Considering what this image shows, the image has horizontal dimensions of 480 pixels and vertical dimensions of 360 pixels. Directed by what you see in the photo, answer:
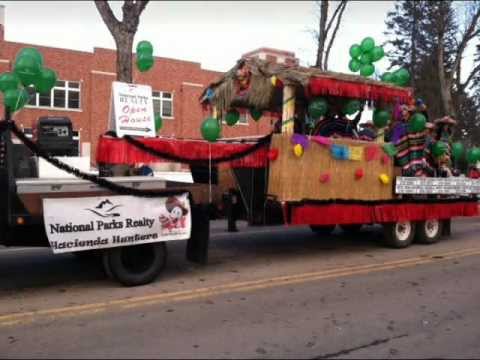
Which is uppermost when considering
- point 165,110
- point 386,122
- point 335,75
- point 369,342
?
point 165,110

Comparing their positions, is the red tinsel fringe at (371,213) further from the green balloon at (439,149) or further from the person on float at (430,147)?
the green balloon at (439,149)

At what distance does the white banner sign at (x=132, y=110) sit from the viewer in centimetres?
858

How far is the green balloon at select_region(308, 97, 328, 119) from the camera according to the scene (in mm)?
9352

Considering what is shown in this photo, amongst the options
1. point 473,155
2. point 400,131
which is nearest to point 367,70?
point 400,131

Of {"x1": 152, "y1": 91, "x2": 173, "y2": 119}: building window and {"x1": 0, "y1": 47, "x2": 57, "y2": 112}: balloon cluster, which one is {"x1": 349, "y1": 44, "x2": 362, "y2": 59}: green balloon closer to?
{"x1": 0, "y1": 47, "x2": 57, "y2": 112}: balloon cluster

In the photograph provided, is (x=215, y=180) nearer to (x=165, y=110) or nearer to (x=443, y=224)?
(x=443, y=224)

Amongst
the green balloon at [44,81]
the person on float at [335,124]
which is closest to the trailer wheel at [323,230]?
the person on float at [335,124]

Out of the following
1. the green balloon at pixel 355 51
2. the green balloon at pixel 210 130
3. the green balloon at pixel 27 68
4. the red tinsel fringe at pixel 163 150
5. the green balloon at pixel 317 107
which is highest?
the green balloon at pixel 355 51

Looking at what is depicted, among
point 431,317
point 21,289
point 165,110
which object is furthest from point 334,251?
point 165,110

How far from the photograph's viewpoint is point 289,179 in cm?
861

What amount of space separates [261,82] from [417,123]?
10.5 feet

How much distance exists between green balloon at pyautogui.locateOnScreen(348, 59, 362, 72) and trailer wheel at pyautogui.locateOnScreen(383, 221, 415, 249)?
3522mm

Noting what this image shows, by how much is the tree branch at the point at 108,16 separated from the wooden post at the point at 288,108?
7.29 m

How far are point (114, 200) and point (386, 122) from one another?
575 cm
